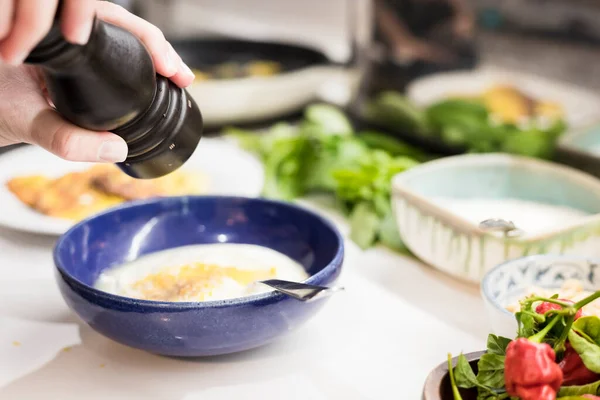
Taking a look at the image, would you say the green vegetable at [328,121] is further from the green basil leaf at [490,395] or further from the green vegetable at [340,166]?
the green basil leaf at [490,395]

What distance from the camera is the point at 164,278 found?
2.69ft

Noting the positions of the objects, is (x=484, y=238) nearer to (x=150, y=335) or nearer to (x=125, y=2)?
(x=150, y=335)

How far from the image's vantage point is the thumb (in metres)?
0.65

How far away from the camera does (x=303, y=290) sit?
2.39 ft

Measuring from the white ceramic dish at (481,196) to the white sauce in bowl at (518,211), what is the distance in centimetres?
2

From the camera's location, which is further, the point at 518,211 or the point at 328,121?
the point at 328,121

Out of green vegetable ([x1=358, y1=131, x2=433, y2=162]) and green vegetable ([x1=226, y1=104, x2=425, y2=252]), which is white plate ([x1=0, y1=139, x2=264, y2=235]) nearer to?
green vegetable ([x1=226, y1=104, x2=425, y2=252])

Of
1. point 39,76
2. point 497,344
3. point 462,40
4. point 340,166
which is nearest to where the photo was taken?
point 497,344

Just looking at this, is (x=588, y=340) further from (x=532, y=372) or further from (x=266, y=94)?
(x=266, y=94)

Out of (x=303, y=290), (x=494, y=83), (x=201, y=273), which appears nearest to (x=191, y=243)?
(x=201, y=273)

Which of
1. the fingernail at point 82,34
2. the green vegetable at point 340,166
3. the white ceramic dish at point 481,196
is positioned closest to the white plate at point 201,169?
the green vegetable at point 340,166

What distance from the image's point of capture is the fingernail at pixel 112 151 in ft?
2.13

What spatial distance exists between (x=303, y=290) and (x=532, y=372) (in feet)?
0.78

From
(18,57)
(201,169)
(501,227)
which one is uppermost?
(18,57)
